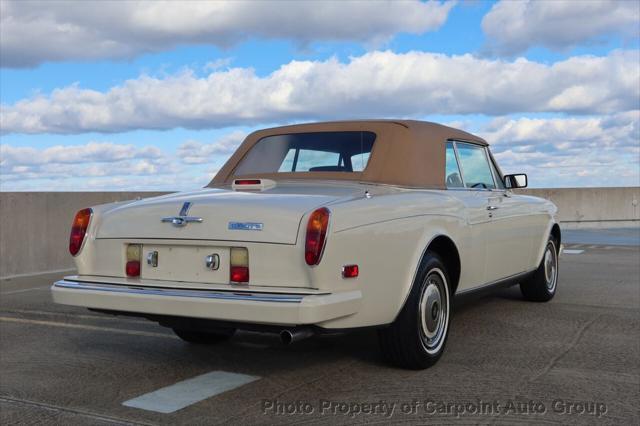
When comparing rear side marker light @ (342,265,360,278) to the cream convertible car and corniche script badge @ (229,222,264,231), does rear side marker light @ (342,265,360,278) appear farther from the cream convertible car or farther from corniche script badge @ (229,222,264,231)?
corniche script badge @ (229,222,264,231)

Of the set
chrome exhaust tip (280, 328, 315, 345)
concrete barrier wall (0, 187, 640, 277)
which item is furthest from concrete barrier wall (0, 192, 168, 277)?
chrome exhaust tip (280, 328, 315, 345)

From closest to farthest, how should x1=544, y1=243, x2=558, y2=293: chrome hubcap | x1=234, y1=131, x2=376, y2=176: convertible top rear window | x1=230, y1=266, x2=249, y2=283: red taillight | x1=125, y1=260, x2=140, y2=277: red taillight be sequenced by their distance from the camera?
x1=230, y1=266, x2=249, y2=283: red taillight < x1=125, y1=260, x2=140, y2=277: red taillight < x1=234, y1=131, x2=376, y2=176: convertible top rear window < x1=544, y1=243, x2=558, y2=293: chrome hubcap

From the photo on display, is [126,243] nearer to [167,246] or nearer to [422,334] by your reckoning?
[167,246]

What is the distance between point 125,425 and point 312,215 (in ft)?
4.59

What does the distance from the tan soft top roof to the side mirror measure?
1.09m

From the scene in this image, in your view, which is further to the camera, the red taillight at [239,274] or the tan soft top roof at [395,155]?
the tan soft top roof at [395,155]

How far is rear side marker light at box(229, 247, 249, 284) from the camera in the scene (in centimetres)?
408

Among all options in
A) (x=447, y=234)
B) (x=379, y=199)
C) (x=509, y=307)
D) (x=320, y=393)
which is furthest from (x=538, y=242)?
(x=320, y=393)

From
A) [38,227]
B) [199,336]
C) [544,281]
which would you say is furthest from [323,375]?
[38,227]

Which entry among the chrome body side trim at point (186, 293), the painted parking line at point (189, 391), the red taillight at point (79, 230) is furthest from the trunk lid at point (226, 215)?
the painted parking line at point (189, 391)

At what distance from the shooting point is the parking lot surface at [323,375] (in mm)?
3836

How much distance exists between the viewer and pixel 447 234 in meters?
4.89

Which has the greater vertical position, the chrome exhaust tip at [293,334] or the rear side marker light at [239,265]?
the rear side marker light at [239,265]

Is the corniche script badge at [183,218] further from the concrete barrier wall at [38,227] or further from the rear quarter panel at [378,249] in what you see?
the concrete barrier wall at [38,227]
